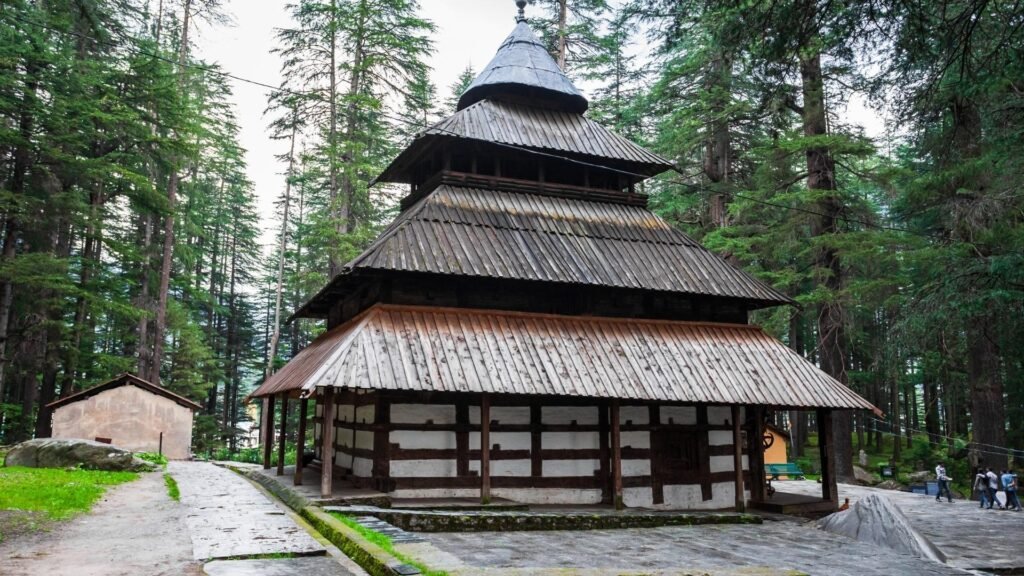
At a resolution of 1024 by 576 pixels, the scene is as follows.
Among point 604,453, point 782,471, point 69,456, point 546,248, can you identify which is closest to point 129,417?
point 69,456

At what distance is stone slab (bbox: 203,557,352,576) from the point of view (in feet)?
22.9

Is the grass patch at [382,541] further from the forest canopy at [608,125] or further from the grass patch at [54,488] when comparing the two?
the forest canopy at [608,125]

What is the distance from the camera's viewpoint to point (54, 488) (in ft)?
43.7

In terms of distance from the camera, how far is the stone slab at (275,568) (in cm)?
699

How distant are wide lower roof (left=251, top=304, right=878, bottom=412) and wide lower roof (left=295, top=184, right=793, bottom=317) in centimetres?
103

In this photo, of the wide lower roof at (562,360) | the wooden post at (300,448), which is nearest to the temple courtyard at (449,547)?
the wooden post at (300,448)

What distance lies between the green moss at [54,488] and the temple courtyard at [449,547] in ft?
1.31

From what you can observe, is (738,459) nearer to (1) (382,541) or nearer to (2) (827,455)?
(2) (827,455)

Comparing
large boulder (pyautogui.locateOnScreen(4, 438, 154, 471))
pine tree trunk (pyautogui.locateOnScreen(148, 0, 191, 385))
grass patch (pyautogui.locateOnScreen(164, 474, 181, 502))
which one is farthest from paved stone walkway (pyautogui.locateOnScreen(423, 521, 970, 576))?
pine tree trunk (pyautogui.locateOnScreen(148, 0, 191, 385))

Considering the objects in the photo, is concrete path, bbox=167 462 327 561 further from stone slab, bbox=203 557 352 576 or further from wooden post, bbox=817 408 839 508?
wooden post, bbox=817 408 839 508

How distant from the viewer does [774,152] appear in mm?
Answer: 25375

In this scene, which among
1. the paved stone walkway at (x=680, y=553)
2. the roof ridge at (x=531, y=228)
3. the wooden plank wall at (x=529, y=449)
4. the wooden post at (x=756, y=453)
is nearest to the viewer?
the paved stone walkway at (x=680, y=553)

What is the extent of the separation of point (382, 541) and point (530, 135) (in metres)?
12.6

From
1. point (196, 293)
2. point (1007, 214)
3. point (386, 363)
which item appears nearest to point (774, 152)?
point (1007, 214)
